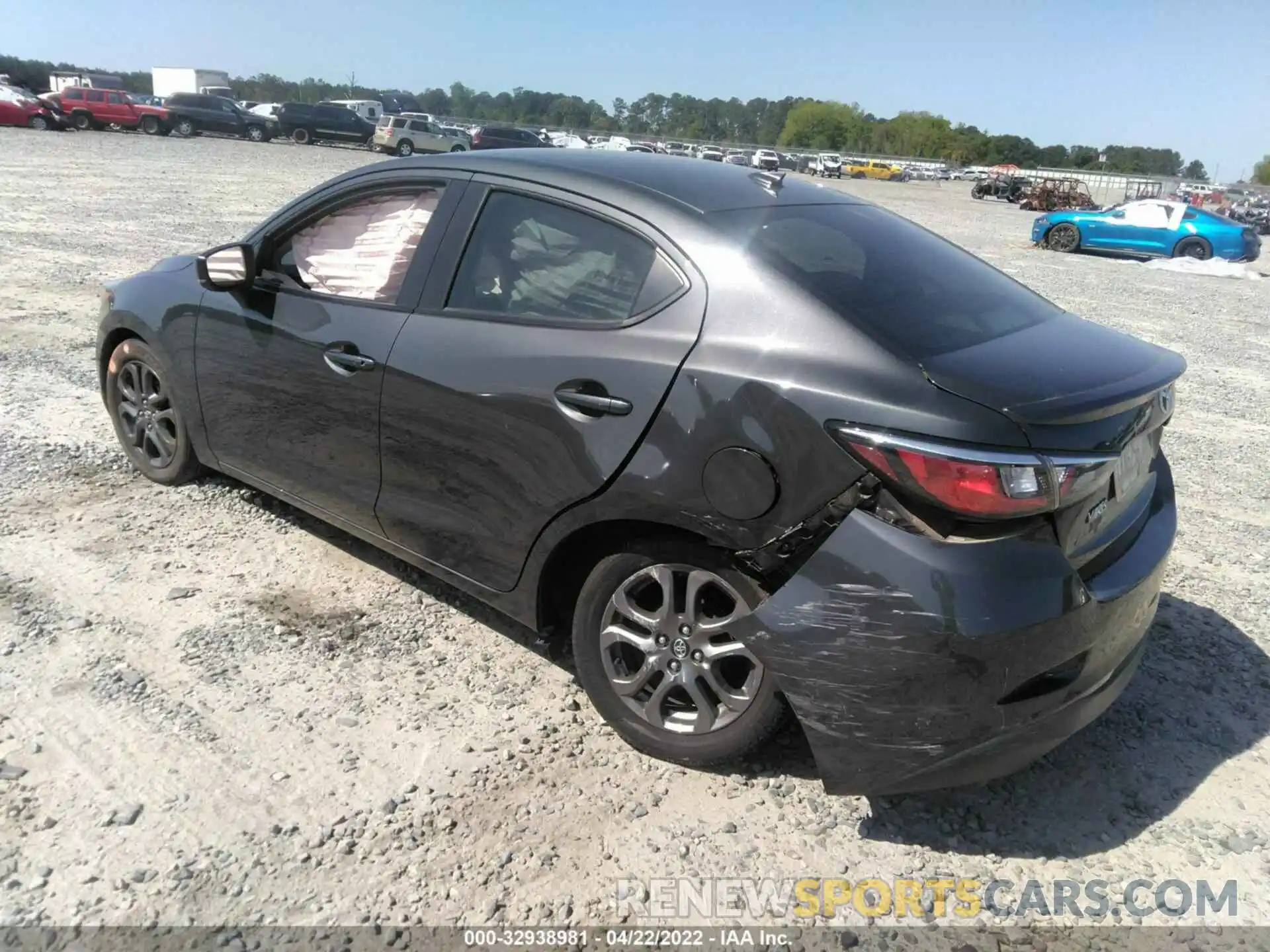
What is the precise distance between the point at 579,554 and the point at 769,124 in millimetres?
177354

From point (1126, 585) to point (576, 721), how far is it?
1.72m

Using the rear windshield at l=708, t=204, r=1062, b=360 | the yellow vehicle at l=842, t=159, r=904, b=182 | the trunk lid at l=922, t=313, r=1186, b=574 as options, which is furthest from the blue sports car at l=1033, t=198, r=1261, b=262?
the yellow vehicle at l=842, t=159, r=904, b=182

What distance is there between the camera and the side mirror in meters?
3.88

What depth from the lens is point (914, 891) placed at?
2568 millimetres

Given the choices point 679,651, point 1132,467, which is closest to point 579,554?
point 679,651

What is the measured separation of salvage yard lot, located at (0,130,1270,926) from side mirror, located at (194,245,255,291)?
1.12 meters

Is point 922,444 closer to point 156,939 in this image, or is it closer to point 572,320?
point 572,320

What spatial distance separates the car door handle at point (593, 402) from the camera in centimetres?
278

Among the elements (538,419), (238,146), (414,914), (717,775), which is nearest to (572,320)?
(538,419)

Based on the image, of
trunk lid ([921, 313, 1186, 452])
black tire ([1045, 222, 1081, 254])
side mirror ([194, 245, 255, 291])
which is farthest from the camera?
black tire ([1045, 222, 1081, 254])

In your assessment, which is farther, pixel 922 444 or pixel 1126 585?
pixel 1126 585

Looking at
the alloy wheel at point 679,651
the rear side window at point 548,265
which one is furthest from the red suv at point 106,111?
the alloy wheel at point 679,651

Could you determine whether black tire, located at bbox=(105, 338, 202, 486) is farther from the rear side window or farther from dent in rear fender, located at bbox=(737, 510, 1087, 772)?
dent in rear fender, located at bbox=(737, 510, 1087, 772)

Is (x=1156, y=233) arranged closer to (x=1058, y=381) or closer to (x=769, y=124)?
(x=1058, y=381)
